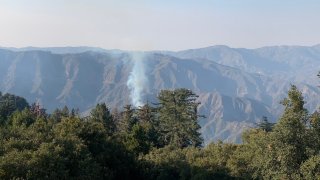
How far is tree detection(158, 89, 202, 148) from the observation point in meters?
60.8

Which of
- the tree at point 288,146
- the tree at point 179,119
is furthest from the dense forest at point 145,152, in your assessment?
the tree at point 179,119

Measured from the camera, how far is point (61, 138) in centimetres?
2922

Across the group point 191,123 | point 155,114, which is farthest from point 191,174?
point 155,114

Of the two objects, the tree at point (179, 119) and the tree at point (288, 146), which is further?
the tree at point (179, 119)

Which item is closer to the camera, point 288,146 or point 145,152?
point 288,146

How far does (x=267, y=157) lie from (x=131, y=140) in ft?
67.5

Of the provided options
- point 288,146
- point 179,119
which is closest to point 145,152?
point 179,119

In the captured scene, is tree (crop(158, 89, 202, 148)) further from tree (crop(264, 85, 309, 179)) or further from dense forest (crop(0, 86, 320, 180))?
tree (crop(264, 85, 309, 179))

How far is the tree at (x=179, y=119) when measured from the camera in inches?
2395

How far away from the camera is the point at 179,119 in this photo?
61.8 metres

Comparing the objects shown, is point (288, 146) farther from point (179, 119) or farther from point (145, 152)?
point (179, 119)

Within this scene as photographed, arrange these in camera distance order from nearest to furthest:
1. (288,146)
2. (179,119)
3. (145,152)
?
1. (288,146)
2. (145,152)
3. (179,119)

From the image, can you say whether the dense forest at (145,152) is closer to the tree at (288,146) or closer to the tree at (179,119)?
the tree at (288,146)

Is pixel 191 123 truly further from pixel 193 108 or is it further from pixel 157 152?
pixel 157 152
